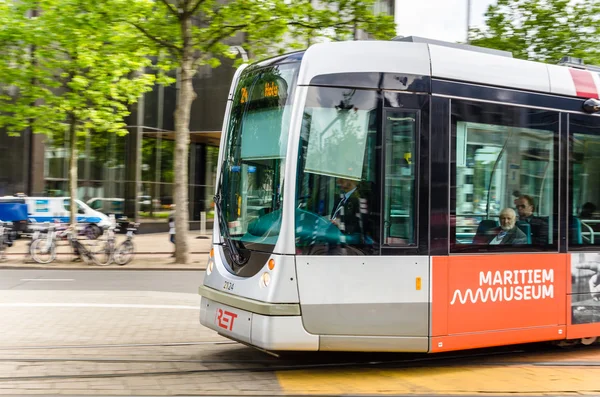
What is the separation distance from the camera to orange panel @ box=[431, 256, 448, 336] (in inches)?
241

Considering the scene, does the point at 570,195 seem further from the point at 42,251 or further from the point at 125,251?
the point at 42,251

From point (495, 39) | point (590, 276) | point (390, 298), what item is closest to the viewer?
point (390, 298)

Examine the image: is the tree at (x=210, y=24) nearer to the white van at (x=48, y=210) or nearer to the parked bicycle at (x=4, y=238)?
the parked bicycle at (x=4, y=238)

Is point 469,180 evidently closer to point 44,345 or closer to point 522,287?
point 522,287

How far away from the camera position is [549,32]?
19594mm

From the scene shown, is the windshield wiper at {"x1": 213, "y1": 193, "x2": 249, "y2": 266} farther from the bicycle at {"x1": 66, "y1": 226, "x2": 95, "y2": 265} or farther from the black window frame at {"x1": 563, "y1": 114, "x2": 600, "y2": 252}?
the bicycle at {"x1": 66, "y1": 226, "x2": 95, "y2": 265}

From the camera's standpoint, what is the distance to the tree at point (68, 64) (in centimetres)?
1684

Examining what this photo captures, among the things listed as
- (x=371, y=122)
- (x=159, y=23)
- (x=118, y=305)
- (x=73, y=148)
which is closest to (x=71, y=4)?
(x=159, y=23)

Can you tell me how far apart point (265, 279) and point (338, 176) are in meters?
1.09

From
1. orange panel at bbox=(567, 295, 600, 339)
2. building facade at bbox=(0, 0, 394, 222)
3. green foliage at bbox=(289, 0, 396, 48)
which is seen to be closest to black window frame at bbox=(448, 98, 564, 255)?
orange panel at bbox=(567, 295, 600, 339)

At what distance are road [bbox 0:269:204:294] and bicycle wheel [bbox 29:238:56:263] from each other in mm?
1182

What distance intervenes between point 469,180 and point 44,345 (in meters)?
4.67

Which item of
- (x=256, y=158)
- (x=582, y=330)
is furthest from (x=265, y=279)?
(x=582, y=330)

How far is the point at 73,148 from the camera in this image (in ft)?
69.9
